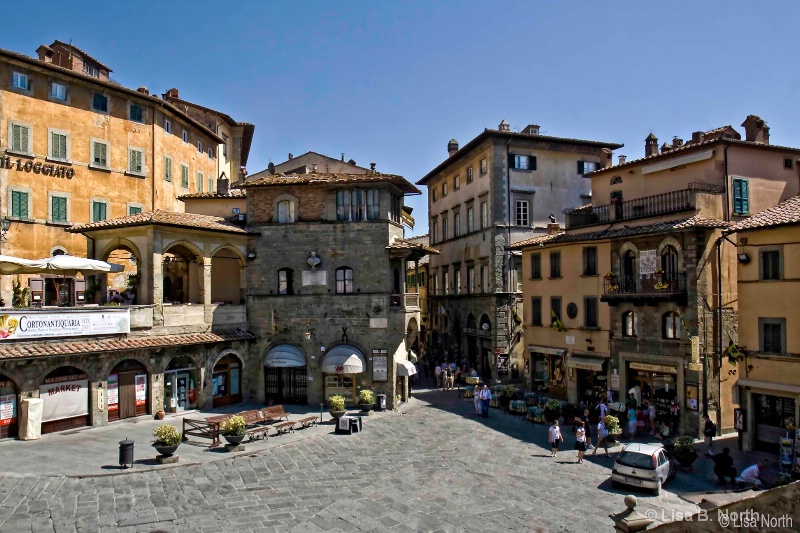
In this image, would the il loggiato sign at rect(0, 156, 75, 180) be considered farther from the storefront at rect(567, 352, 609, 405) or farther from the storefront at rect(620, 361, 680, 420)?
the storefront at rect(620, 361, 680, 420)

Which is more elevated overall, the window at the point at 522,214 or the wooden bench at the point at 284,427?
the window at the point at 522,214

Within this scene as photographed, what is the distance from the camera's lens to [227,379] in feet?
94.3

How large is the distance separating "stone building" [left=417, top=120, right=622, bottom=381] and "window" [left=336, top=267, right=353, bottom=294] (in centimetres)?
1254

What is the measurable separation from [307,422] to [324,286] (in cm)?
737

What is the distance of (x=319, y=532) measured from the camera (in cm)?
1391

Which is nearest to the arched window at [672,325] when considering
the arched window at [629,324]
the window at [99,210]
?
the arched window at [629,324]

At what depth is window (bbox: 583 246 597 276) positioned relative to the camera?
30203 millimetres

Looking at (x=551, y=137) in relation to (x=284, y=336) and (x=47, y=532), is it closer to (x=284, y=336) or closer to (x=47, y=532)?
(x=284, y=336)

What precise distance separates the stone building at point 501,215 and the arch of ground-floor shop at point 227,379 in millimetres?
17052

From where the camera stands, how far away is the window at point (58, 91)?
1236 inches

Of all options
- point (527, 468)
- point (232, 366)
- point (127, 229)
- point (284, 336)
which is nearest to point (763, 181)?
point (527, 468)

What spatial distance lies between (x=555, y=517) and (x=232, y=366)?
18.7 m

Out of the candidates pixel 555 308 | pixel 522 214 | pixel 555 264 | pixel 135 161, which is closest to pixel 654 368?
pixel 555 308

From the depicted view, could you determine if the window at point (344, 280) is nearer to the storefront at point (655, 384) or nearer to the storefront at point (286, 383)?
the storefront at point (286, 383)
